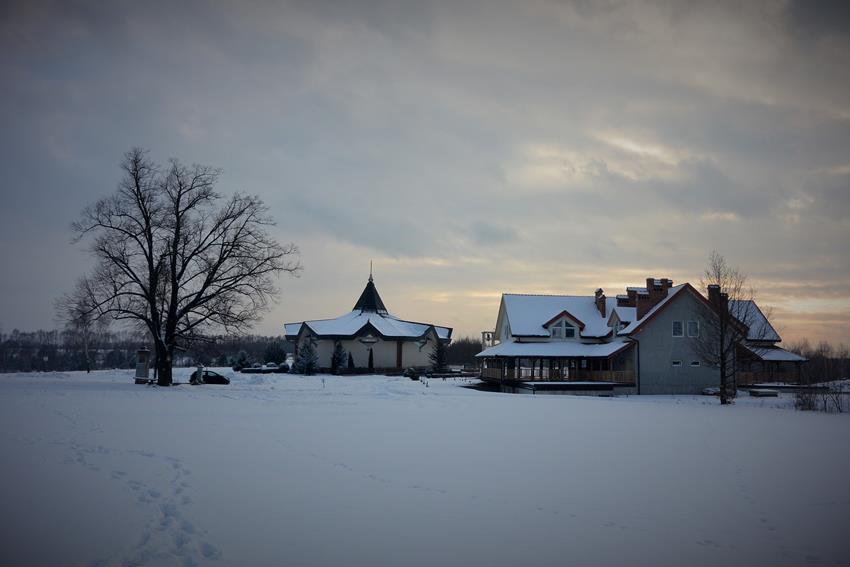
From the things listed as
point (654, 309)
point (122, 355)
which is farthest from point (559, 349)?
point (122, 355)

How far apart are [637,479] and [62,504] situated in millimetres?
8637

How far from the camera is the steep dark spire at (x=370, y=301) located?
194 ft

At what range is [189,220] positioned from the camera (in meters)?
31.8

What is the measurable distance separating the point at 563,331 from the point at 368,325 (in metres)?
19.5

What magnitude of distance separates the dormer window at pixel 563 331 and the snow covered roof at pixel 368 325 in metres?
17.2

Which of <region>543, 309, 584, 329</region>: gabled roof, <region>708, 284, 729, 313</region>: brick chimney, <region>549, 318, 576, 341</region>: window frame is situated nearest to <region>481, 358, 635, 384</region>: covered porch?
<region>549, 318, 576, 341</region>: window frame

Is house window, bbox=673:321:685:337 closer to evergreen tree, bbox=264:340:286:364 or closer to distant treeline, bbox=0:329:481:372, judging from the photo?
distant treeline, bbox=0:329:481:372

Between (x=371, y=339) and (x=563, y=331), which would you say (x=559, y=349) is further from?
(x=371, y=339)

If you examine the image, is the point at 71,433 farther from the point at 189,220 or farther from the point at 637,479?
the point at 189,220

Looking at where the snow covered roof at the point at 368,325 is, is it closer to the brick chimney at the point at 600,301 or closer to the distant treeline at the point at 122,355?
the distant treeline at the point at 122,355

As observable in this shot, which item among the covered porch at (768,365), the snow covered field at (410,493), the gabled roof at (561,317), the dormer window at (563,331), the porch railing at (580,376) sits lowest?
the snow covered field at (410,493)

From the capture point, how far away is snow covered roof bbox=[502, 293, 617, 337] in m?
41.9

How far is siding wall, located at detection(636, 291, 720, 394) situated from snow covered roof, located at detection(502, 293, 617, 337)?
422cm

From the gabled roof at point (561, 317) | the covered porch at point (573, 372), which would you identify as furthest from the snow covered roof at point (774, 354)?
the gabled roof at point (561, 317)
